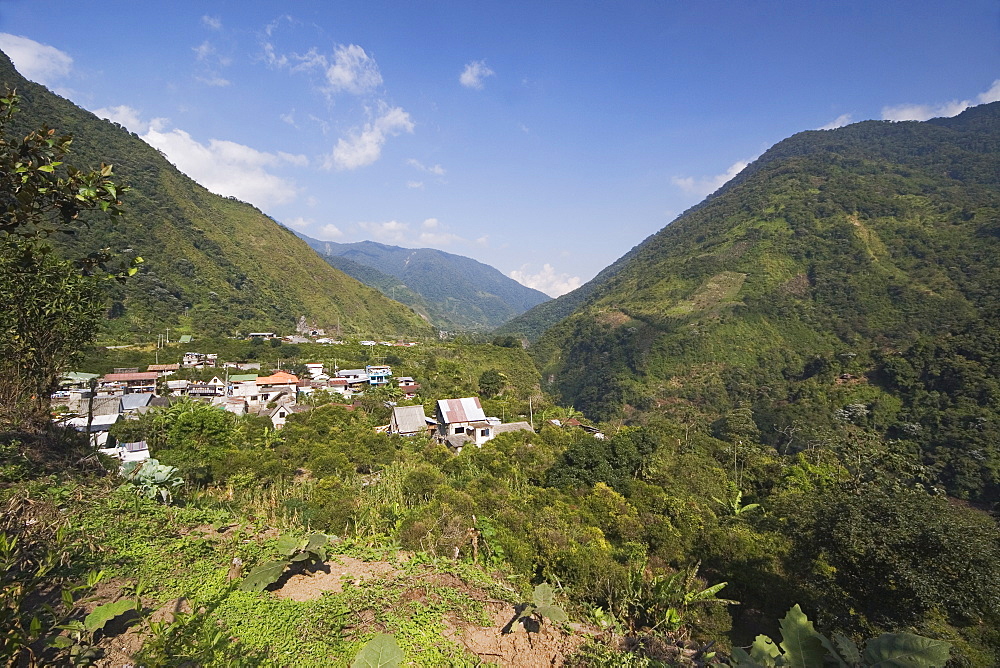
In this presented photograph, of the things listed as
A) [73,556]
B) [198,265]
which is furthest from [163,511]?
[198,265]

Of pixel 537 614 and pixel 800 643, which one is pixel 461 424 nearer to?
pixel 537 614

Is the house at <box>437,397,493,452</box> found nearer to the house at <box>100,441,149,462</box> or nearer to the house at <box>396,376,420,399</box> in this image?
the house at <box>396,376,420,399</box>

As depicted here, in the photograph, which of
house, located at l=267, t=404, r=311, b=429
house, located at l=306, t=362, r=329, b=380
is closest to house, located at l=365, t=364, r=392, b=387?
house, located at l=306, t=362, r=329, b=380

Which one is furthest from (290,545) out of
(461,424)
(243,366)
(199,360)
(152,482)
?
(199,360)

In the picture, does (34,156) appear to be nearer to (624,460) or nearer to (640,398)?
(624,460)

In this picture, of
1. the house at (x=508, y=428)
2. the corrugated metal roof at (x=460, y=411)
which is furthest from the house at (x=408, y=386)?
the house at (x=508, y=428)
